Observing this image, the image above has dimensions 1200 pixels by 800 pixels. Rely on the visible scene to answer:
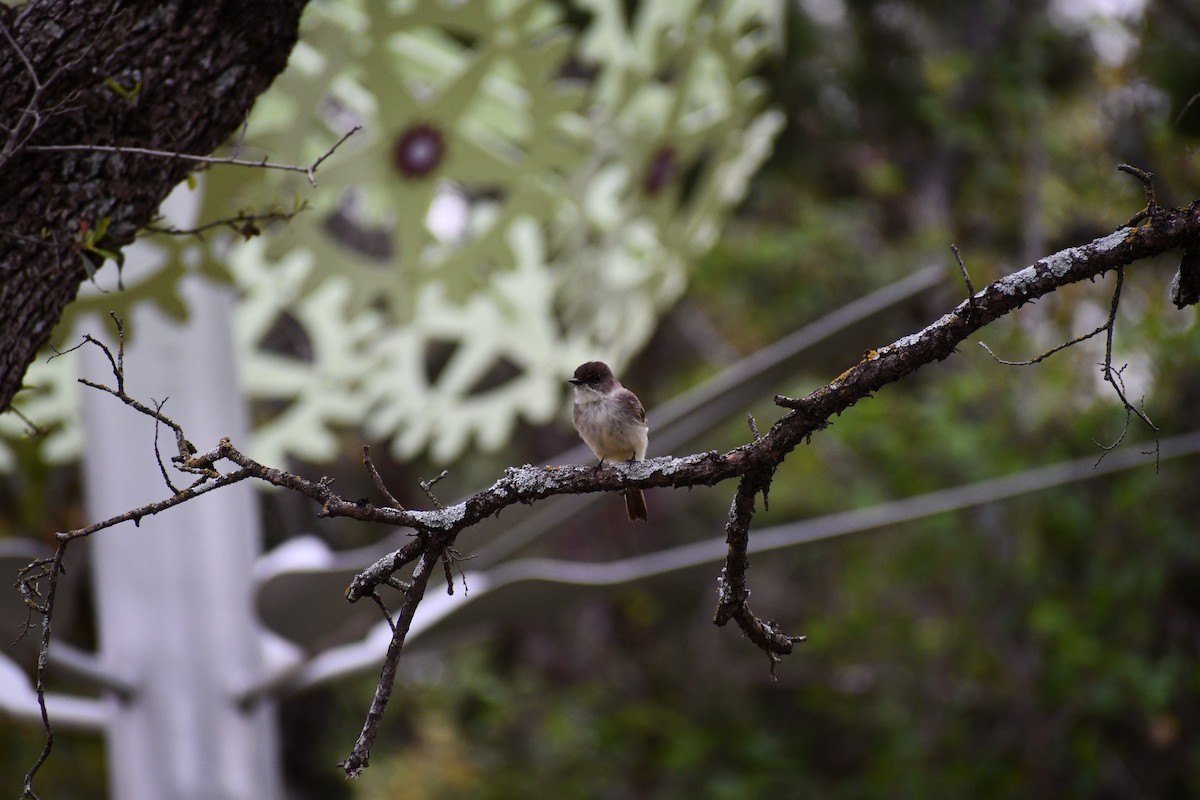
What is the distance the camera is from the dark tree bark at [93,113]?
2.55m

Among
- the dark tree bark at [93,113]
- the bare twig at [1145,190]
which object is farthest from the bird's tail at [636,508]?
the bare twig at [1145,190]

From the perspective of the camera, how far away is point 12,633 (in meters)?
5.07

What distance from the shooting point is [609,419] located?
3.59 metres

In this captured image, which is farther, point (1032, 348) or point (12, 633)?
point (1032, 348)

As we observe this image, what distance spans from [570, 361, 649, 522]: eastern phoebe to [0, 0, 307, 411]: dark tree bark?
1313 mm

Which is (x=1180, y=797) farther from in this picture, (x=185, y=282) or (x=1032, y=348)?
(x=185, y=282)

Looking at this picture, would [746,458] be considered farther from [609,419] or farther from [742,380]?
[742,380]

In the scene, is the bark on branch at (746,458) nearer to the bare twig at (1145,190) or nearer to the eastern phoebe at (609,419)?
the bare twig at (1145,190)

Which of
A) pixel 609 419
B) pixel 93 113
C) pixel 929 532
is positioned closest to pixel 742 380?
pixel 609 419

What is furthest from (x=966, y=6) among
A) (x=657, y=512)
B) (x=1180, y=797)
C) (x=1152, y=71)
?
(x=1180, y=797)

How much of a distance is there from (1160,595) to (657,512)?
14.5 feet

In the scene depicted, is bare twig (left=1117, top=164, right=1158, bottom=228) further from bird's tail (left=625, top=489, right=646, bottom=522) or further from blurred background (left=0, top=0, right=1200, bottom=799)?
bird's tail (left=625, top=489, right=646, bottom=522)

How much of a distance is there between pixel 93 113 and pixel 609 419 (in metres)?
1.55

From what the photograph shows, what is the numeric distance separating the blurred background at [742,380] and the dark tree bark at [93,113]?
0.92 feet
